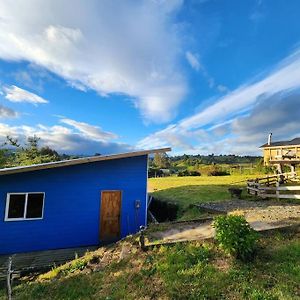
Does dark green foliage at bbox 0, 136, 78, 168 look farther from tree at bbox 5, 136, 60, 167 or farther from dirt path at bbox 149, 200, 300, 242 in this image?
dirt path at bbox 149, 200, 300, 242

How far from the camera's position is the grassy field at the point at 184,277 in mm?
6395

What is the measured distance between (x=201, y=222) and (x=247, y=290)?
5.88 meters

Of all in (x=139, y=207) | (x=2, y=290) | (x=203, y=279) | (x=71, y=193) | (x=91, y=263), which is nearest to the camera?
(x=203, y=279)

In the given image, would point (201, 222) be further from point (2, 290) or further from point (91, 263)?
point (2, 290)

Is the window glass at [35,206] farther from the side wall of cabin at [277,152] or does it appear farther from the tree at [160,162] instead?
the tree at [160,162]

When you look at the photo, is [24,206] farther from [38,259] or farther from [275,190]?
[275,190]

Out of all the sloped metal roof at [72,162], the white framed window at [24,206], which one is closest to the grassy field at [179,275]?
the white framed window at [24,206]

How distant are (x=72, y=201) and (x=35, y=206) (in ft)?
5.49

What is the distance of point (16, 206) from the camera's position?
12.3 meters

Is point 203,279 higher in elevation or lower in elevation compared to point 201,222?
lower

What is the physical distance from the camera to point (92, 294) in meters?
7.45

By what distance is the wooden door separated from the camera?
1369 centimetres

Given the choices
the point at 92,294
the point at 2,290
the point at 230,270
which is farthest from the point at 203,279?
the point at 2,290

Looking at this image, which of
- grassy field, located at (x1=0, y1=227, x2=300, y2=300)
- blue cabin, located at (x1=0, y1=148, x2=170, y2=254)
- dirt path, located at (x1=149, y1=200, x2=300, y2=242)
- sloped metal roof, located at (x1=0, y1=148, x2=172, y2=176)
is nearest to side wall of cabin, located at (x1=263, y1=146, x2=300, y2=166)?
dirt path, located at (x1=149, y1=200, x2=300, y2=242)
